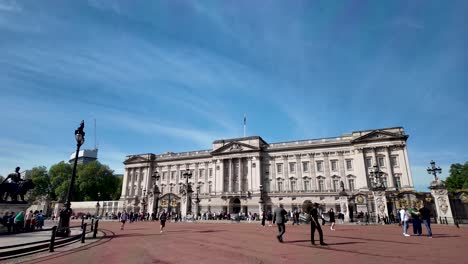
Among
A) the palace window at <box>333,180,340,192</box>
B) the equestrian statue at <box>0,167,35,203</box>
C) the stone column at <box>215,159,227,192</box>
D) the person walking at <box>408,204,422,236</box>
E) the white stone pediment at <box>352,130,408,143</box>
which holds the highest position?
the white stone pediment at <box>352,130,408,143</box>

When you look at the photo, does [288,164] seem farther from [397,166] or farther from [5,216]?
[5,216]

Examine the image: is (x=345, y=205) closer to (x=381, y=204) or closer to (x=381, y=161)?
(x=381, y=204)

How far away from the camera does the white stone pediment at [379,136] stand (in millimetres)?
49244

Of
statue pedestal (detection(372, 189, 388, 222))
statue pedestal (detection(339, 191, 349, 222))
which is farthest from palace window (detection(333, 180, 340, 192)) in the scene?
statue pedestal (detection(372, 189, 388, 222))

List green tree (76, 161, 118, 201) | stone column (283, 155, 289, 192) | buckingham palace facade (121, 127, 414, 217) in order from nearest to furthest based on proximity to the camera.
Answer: buckingham palace facade (121, 127, 414, 217), stone column (283, 155, 289, 192), green tree (76, 161, 118, 201)

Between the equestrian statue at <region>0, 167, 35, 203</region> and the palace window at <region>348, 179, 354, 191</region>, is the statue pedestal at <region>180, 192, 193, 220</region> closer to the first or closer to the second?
the equestrian statue at <region>0, 167, 35, 203</region>

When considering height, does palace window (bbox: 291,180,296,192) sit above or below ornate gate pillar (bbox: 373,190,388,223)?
above

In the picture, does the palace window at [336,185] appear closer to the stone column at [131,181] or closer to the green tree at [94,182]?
the stone column at [131,181]

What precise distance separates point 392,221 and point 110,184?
76.5m

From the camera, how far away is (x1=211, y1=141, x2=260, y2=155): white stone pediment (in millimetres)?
60812

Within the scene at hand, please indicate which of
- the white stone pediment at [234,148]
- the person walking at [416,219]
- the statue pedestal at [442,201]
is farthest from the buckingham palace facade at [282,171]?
the person walking at [416,219]

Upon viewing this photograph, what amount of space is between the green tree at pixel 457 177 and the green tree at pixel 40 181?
105 m

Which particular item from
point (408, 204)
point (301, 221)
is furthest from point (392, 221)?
point (301, 221)

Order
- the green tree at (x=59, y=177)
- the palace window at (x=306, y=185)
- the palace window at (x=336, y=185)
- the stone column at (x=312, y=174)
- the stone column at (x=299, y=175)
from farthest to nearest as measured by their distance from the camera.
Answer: the green tree at (x=59, y=177), the stone column at (x=299, y=175), the palace window at (x=306, y=185), the stone column at (x=312, y=174), the palace window at (x=336, y=185)
